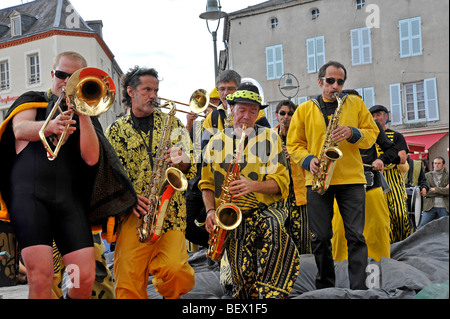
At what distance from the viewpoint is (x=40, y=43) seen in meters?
23.9

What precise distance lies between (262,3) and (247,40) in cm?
177

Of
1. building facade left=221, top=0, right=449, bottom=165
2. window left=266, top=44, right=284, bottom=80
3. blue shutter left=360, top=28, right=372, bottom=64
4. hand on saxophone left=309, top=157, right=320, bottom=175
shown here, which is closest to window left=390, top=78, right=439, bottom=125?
building facade left=221, top=0, right=449, bottom=165

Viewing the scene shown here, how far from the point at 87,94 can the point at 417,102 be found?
2305 centimetres

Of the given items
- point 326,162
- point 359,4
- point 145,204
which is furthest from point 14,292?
point 359,4

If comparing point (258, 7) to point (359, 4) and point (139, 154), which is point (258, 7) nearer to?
point (359, 4)

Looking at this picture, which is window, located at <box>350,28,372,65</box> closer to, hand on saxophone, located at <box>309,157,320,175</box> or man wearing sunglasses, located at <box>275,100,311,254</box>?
man wearing sunglasses, located at <box>275,100,311,254</box>

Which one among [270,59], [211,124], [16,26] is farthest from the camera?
[270,59]

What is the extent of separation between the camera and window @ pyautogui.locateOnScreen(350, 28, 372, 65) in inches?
945

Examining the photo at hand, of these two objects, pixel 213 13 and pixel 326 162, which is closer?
pixel 326 162

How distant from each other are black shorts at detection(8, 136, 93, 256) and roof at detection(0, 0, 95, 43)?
2098cm

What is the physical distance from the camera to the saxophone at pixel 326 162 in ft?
16.1

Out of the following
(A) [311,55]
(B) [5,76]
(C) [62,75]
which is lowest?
(C) [62,75]

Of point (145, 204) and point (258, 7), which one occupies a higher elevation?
point (258, 7)
